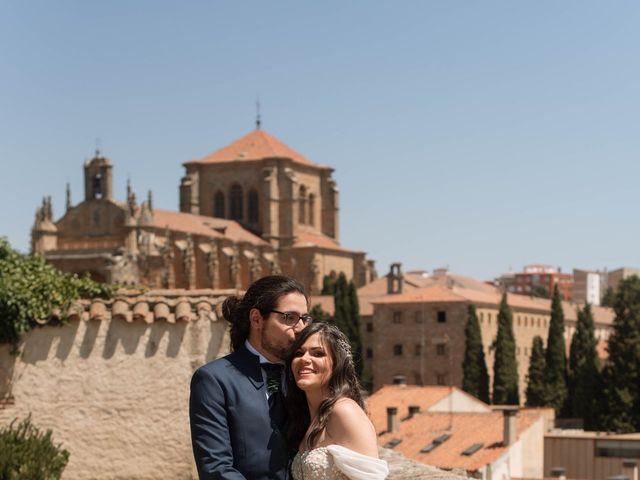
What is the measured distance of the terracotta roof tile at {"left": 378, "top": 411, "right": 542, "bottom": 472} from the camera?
27.9 m

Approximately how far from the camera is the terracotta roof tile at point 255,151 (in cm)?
9194

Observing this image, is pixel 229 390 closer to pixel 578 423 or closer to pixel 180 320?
pixel 180 320

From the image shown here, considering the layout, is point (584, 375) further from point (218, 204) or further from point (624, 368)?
point (218, 204)

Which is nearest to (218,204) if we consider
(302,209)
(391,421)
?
(302,209)

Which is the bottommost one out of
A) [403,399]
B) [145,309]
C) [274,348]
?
[403,399]

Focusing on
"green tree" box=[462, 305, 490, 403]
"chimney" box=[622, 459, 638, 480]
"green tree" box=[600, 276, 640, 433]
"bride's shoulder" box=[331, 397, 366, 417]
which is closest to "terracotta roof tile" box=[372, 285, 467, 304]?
"green tree" box=[462, 305, 490, 403]

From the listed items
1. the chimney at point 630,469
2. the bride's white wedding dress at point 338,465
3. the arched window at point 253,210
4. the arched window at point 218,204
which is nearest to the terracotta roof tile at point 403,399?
the chimney at point 630,469

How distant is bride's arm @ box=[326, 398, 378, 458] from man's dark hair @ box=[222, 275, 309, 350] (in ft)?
1.67

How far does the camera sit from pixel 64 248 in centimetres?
7694

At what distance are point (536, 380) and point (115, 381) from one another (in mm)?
46892

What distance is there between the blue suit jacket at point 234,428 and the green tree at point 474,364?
51.7m

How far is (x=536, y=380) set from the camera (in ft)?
179

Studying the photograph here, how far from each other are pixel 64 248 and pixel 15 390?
68985 millimetres

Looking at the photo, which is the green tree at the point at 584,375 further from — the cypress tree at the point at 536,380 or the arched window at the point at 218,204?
the arched window at the point at 218,204
